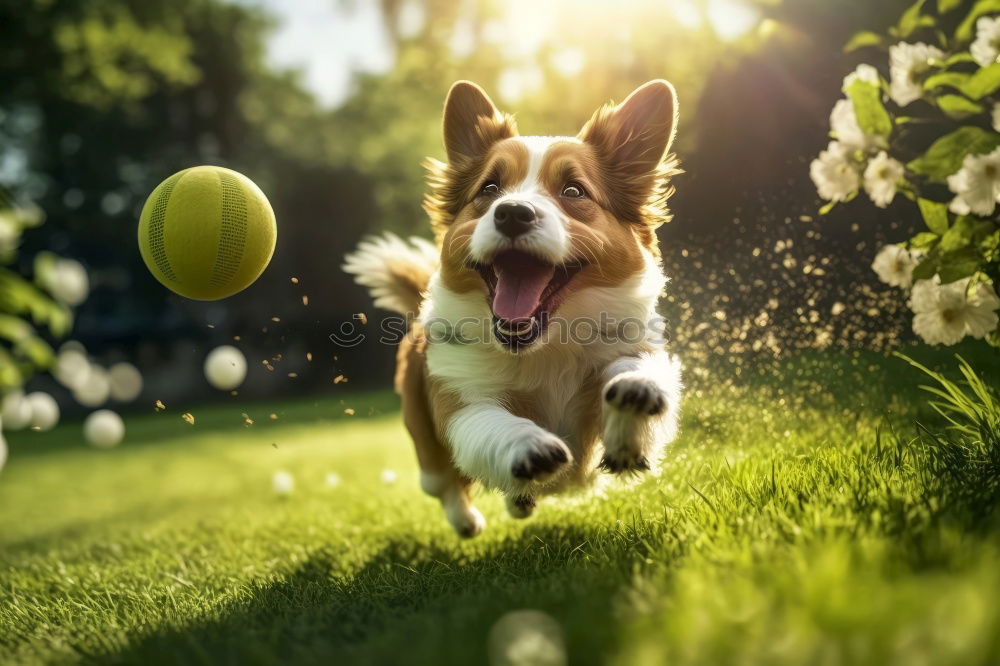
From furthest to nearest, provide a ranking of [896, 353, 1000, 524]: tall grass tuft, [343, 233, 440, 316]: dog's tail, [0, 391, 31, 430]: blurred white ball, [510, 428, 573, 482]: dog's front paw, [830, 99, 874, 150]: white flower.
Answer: [0, 391, 31, 430]: blurred white ball
[343, 233, 440, 316]: dog's tail
[830, 99, 874, 150]: white flower
[510, 428, 573, 482]: dog's front paw
[896, 353, 1000, 524]: tall grass tuft

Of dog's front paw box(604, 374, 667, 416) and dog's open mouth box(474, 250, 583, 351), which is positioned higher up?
dog's open mouth box(474, 250, 583, 351)

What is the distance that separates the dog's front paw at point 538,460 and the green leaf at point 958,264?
161 cm

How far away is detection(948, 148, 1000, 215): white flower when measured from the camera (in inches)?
115

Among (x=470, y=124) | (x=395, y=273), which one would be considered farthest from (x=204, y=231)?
(x=470, y=124)

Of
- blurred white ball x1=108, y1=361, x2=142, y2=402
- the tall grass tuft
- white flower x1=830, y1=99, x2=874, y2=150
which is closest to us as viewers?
the tall grass tuft

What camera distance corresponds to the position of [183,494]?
8.14 metres

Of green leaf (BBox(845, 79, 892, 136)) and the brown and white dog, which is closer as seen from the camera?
the brown and white dog

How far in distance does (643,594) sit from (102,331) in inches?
825

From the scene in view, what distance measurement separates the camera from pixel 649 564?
8.63 ft

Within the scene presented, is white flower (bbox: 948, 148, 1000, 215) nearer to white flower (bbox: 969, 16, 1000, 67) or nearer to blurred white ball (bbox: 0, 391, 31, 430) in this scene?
white flower (bbox: 969, 16, 1000, 67)

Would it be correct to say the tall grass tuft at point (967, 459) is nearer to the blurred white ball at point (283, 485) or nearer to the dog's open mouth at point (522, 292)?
the dog's open mouth at point (522, 292)

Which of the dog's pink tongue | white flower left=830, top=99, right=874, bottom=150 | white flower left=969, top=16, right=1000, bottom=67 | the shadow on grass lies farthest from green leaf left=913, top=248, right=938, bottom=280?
the shadow on grass

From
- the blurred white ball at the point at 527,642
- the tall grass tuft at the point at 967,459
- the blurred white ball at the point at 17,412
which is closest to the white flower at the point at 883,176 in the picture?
the tall grass tuft at the point at 967,459

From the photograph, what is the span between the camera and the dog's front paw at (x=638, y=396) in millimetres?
2779
